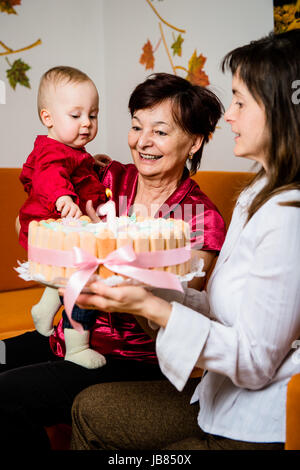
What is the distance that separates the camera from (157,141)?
169cm

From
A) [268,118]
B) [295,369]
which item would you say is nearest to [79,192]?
[268,118]

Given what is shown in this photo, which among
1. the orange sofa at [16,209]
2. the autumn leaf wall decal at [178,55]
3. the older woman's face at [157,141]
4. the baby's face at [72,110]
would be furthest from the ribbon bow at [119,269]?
the autumn leaf wall decal at [178,55]

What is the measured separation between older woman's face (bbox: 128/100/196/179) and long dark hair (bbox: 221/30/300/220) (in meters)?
0.60

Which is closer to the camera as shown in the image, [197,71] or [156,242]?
[156,242]

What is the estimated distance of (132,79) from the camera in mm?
3355

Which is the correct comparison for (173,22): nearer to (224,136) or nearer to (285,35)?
(224,136)

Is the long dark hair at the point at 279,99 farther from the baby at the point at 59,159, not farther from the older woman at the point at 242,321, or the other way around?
the baby at the point at 59,159

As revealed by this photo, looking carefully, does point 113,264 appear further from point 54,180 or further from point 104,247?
point 54,180

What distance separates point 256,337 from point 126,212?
93 centimetres

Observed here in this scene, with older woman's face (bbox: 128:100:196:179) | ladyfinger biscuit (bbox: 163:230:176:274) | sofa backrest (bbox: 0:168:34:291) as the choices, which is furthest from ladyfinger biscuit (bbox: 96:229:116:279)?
sofa backrest (bbox: 0:168:34:291)

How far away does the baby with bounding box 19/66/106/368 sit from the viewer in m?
1.65

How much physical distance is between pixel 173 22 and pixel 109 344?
2.20 m

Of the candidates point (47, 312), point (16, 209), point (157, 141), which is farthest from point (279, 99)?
point (16, 209)

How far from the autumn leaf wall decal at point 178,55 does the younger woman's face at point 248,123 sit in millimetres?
1653
